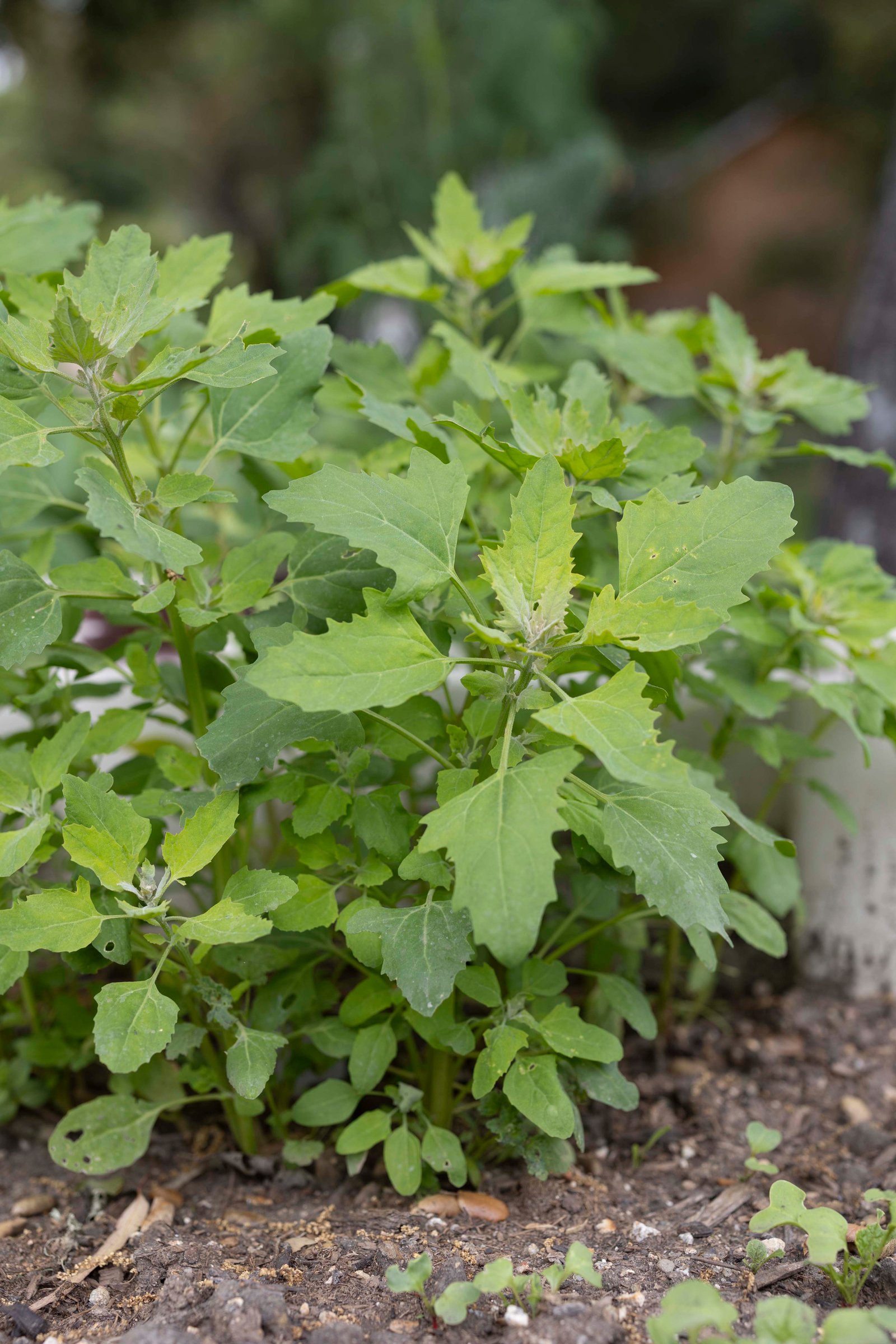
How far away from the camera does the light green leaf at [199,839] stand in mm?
997

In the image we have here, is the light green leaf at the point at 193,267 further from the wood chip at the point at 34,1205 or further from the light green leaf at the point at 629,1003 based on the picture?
the wood chip at the point at 34,1205

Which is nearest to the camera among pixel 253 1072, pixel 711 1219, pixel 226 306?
pixel 253 1072

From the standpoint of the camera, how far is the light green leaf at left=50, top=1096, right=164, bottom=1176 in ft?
3.65

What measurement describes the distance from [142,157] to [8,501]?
28.1 ft

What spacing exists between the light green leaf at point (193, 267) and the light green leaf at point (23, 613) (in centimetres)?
39

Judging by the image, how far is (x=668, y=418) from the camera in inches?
66.1

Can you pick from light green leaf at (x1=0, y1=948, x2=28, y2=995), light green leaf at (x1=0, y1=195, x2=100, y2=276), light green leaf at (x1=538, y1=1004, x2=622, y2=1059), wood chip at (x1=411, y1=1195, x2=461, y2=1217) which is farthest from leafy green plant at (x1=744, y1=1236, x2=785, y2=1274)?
light green leaf at (x1=0, y1=195, x2=100, y2=276)

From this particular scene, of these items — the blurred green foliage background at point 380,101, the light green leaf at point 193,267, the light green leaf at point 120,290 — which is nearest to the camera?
the light green leaf at point 120,290

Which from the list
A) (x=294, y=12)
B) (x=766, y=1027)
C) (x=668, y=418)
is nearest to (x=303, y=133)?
(x=294, y=12)

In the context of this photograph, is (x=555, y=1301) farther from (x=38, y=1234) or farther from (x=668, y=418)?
(x=668, y=418)

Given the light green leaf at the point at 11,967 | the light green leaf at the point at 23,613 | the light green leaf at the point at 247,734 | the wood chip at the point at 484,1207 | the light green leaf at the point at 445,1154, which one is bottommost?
the wood chip at the point at 484,1207

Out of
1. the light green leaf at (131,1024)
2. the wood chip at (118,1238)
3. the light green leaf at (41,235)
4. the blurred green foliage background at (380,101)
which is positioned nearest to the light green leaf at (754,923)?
the light green leaf at (131,1024)

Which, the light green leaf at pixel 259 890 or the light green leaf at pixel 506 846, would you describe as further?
the light green leaf at pixel 259 890

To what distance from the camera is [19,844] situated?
1.01 m
